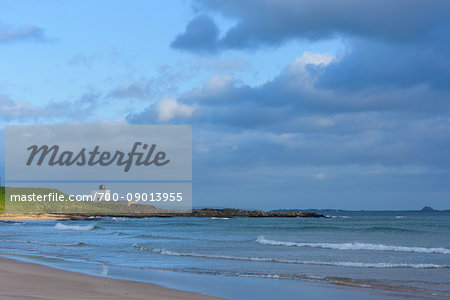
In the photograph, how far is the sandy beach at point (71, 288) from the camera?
10.5 m

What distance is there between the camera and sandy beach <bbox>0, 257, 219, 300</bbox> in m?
10.5

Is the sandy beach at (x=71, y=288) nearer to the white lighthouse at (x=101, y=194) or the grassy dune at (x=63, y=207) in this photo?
the grassy dune at (x=63, y=207)

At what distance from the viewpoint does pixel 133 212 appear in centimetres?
12725

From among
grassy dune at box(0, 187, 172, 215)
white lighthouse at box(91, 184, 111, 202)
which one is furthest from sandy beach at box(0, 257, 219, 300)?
white lighthouse at box(91, 184, 111, 202)

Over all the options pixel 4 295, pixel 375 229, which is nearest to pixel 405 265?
pixel 4 295

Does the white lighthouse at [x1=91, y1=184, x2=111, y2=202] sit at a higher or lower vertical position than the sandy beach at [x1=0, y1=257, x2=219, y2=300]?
higher

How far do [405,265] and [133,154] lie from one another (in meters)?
35.6

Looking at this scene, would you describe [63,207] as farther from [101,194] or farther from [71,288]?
[71,288]

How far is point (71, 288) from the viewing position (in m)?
11.9

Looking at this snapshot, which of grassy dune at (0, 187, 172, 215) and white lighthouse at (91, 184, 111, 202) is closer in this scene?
grassy dune at (0, 187, 172, 215)

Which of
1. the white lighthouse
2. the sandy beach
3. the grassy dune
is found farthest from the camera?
the white lighthouse

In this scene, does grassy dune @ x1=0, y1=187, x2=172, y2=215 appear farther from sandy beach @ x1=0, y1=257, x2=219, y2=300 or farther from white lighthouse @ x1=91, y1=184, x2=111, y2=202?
sandy beach @ x1=0, y1=257, x2=219, y2=300

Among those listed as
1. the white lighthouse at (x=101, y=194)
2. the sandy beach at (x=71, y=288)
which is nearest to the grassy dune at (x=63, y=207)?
the white lighthouse at (x=101, y=194)

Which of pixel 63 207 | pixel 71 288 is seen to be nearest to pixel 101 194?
pixel 63 207
